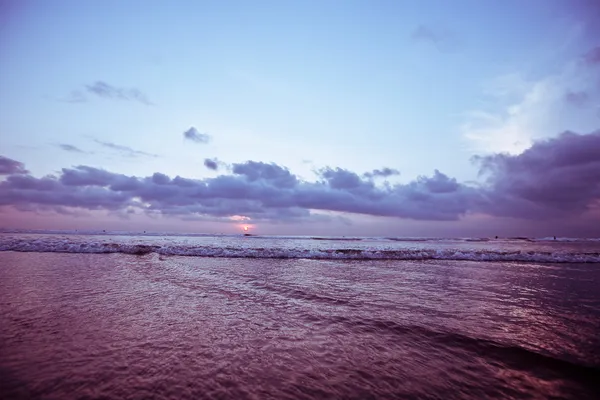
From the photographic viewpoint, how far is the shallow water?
3.35 metres

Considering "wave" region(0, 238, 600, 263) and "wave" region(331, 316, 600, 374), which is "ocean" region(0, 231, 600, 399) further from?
"wave" region(0, 238, 600, 263)

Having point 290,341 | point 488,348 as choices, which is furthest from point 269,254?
point 488,348

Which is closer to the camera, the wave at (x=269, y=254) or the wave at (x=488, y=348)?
the wave at (x=488, y=348)

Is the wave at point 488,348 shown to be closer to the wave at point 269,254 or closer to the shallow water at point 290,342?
the shallow water at point 290,342

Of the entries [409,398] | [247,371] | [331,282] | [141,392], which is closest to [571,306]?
[331,282]

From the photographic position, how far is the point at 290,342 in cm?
473

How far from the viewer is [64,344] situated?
4422mm

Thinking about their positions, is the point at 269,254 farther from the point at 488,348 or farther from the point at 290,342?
the point at 488,348

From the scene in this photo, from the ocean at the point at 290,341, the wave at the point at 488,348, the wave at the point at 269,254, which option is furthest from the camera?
the wave at the point at 269,254

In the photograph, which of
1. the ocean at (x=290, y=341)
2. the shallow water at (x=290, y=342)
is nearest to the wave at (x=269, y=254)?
the ocean at (x=290, y=341)

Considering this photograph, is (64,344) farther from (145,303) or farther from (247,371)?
(247,371)

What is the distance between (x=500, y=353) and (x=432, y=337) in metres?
0.98

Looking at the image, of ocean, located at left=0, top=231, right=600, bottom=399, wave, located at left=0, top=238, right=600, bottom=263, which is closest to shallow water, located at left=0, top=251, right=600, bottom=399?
ocean, located at left=0, top=231, right=600, bottom=399

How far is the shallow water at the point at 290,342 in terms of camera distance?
335 cm
